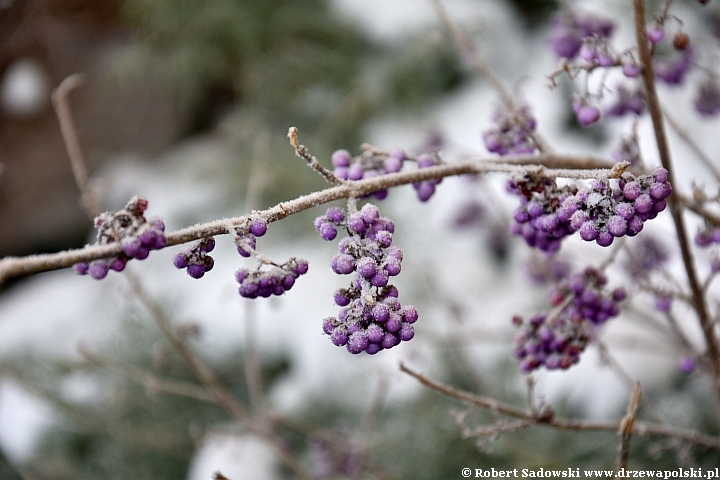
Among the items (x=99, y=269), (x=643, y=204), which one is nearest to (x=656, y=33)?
(x=643, y=204)

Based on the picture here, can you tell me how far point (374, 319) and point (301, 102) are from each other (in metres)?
1.30

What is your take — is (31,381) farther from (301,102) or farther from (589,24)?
(589,24)

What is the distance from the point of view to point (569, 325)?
1.38ft

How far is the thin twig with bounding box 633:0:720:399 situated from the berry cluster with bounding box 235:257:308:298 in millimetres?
234

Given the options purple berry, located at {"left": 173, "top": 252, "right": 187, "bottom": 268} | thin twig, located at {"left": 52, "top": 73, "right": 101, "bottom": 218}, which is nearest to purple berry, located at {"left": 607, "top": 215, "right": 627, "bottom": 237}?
purple berry, located at {"left": 173, "top": 252, "right": 187, "bottom": 268}

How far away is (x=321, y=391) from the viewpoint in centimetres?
115

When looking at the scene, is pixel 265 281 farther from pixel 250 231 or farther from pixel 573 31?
pixel 573 31

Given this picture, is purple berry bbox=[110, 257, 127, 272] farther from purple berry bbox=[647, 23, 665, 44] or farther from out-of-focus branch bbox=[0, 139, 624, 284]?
purple berry bbox=[647, 23, 665, 44]

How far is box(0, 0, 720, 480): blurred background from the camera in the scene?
0.91m

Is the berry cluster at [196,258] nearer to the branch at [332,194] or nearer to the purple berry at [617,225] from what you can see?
the branch at [332,194]

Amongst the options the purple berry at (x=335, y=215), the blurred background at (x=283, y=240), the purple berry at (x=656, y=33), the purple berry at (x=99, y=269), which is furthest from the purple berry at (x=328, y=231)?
the blurred background at (x=283, y=240)

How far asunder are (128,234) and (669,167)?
12.6 inches

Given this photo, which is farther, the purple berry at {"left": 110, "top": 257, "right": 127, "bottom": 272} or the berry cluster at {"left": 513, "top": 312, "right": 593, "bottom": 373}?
the berry cluster at {"left": 513, "top": 312, "right": 593, "bottom": 373}

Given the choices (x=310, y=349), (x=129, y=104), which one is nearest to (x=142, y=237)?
(x=310, y=349)
